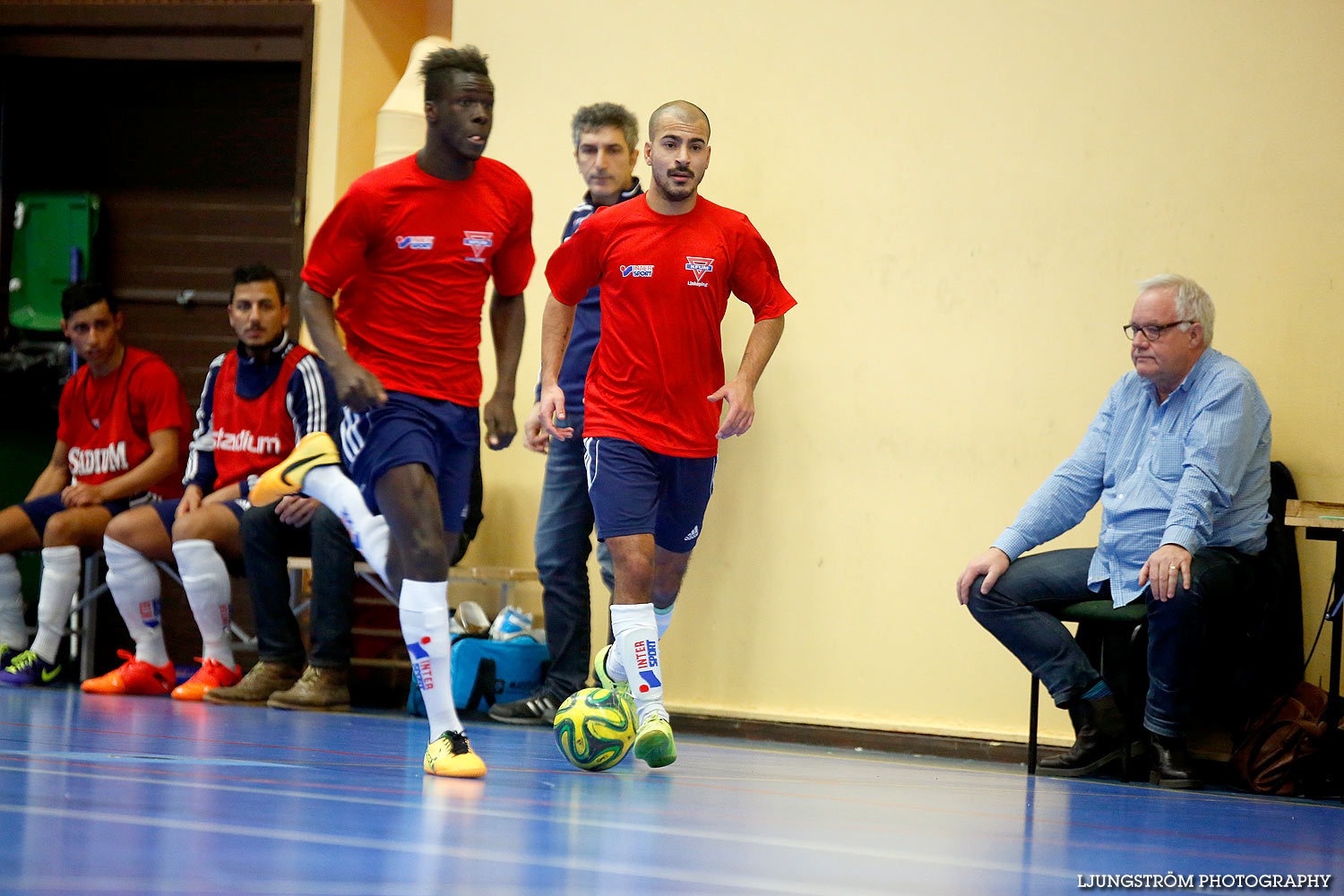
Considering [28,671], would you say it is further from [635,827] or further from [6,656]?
[635,827]

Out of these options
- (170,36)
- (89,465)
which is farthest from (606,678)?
(170,36)

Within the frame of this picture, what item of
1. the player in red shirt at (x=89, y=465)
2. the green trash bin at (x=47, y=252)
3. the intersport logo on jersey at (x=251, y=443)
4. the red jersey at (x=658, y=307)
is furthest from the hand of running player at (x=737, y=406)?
the green trash bin at (x=47, y=252)

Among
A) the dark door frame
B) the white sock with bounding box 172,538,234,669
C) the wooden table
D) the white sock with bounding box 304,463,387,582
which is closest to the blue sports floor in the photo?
the wooden table

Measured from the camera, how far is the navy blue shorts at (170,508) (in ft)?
19.1

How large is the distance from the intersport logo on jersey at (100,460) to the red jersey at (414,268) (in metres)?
3.11

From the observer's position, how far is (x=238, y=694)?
17.8ft

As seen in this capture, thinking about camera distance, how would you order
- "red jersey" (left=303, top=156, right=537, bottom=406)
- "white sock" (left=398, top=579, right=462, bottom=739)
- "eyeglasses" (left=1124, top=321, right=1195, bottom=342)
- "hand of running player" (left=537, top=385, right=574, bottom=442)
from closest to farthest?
"white sock" (left=398, top=579, right=462, bottom=739), "red jersey" (left=303, top=156, right=537, bottom=406), "hand of running player" (left=537, top=385, right=574, bottom=442), "eyeglasses" (left=1124, top=321, right=1195, bottom=342)

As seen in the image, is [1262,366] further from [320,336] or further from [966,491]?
[320,336]

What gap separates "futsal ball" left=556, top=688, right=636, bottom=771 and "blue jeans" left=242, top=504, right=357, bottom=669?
2.13m

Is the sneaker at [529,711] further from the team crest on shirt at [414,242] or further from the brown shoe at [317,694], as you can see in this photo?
the team crest on shirt at [414,242]

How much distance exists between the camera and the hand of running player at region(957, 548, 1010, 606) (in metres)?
4.39

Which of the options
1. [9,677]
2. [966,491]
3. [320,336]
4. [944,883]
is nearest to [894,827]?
[944,883]

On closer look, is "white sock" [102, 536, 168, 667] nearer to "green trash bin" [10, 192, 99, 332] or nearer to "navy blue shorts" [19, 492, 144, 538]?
"navy blue shorts" [19, 492, 144, 538]

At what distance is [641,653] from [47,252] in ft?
17.0
